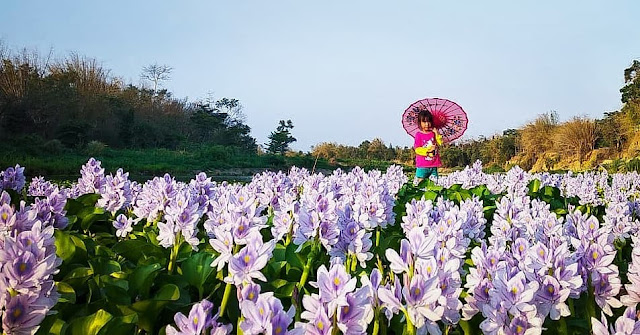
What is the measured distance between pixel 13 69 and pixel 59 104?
2.80 metres

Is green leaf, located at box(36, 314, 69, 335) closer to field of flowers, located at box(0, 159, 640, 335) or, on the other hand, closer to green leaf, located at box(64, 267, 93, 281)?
field of flowers, located at box(0, 159, 640, 335)

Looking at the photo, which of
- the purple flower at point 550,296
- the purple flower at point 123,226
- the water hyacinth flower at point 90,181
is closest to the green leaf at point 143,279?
the purple flower at point 123,226

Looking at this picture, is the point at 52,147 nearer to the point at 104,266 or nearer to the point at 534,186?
the point at 534,186

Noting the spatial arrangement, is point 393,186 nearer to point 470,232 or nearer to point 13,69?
point 470,232

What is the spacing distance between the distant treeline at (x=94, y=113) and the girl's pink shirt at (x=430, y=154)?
53.0 ft

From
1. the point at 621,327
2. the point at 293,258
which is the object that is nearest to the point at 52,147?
the point at 293,258

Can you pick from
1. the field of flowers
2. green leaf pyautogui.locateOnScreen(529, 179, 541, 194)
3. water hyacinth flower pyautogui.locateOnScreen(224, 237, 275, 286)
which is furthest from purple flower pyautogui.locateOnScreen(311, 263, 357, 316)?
green leaf pyautogui.locateOnScreen(529, 179, 541, 194)

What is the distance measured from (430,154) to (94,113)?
23.0m

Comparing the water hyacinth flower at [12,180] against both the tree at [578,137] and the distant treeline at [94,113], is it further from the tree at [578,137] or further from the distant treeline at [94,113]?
the tree at [578,137]

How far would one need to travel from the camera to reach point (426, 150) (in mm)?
6953

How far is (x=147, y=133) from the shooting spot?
1106 inches

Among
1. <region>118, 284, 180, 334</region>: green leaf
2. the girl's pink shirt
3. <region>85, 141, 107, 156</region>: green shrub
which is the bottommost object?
<region>118, 284, 180, 334</region>: green leaf

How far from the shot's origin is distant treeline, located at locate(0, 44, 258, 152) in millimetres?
Answer: 20797

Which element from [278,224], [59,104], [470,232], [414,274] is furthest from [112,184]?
[59,104]
